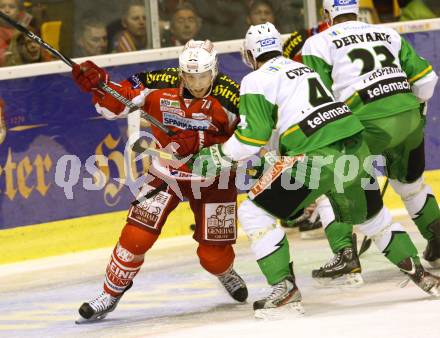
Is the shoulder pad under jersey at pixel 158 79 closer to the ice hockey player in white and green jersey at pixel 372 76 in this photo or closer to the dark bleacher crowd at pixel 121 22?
the ice hockey player in white and green jersey at pixel 372 76

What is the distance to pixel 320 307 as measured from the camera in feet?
20.8

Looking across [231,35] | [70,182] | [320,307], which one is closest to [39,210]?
[70,182]

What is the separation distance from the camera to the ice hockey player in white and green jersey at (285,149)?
5.86m

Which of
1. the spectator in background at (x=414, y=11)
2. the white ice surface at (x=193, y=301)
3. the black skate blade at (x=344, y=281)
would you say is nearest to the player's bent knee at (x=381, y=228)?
the white ice surface at (x=193, y=301)

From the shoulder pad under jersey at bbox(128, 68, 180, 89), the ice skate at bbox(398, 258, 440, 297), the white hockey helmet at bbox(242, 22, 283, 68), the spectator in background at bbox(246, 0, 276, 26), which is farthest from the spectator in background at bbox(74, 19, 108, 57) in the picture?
the ice skate at bbox(398, 258, 440, 297)

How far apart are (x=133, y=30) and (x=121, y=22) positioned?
0.10 m

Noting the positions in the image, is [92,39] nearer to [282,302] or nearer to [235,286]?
[235,286]

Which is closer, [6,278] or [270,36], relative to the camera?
[270,36]

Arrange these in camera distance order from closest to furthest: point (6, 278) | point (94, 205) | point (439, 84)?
point (6, 278)
point (94, 205)
point (439, 84)

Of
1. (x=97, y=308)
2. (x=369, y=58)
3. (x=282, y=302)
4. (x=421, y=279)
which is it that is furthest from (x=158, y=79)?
(x=421, y=279)

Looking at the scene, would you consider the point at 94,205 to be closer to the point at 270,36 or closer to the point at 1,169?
the point at 1,169

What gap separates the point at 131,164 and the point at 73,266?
0.81m

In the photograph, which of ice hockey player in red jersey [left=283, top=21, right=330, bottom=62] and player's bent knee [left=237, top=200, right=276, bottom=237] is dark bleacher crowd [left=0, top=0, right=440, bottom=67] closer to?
ice hockey player in red jersey [left=283, top=21, right=330, bottom=62]

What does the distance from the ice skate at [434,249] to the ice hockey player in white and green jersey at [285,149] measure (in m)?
0.94
